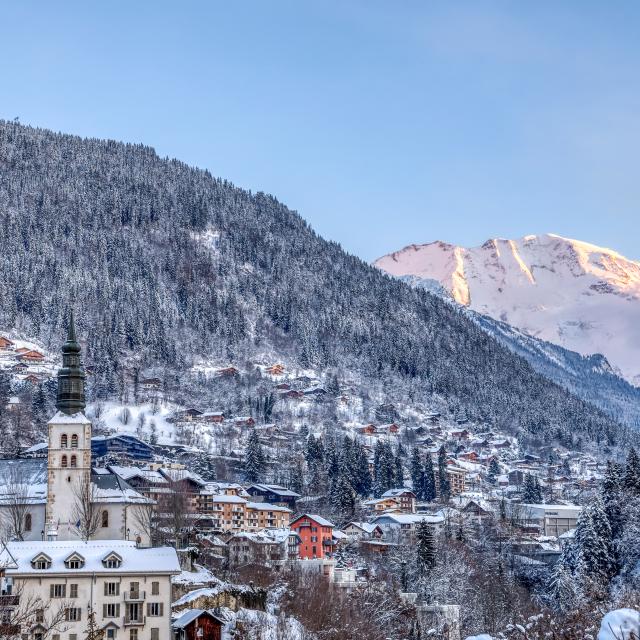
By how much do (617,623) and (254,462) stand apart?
16151cm

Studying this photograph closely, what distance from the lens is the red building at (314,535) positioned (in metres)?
134

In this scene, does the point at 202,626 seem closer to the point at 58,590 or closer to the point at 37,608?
the point at 58,590

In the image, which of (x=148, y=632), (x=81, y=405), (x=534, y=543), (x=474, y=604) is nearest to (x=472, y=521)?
(x=534, y=543)

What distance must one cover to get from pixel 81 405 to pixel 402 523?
214ft

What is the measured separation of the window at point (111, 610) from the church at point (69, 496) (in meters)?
18.2

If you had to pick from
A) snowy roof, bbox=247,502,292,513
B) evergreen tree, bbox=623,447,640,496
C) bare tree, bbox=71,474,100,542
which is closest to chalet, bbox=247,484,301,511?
snowy roof, bbox=247,502,292,513

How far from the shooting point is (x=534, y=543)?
5984 inches

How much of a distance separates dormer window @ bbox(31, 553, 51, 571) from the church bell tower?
1961cm

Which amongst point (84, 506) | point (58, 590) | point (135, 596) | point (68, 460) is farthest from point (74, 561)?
point (68, 460)

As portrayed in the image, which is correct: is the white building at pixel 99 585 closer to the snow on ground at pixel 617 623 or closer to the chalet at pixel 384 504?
the snow on ground at pixel 617 623

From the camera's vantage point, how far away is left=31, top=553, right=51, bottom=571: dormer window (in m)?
78.2

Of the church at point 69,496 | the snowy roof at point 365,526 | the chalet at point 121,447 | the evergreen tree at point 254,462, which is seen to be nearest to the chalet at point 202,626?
the church at point 69,496

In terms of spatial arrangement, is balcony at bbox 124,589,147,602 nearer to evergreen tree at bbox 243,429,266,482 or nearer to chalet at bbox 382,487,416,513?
chalet at bbox 382,487,416,513

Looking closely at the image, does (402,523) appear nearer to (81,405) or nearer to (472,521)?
(472,521)
